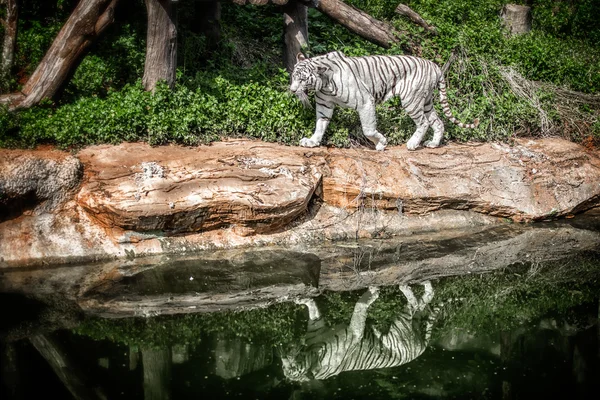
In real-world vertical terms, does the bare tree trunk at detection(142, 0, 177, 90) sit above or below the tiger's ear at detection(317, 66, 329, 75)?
above

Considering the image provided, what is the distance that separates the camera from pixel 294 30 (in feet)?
29.7

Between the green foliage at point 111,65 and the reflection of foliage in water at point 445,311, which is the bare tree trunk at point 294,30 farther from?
the reflection of foliage in water at point 445,311

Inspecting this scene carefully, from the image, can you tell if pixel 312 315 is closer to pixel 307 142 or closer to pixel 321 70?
pixel 307 142

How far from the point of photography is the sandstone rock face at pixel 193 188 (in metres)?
6.96

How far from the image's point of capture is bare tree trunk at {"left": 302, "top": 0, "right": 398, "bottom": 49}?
384 inches

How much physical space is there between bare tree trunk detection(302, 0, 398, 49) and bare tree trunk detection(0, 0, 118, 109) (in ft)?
10.6

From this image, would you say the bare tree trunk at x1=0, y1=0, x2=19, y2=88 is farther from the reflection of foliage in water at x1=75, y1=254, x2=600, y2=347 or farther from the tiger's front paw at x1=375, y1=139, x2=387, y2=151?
the tiger's front paw at x1=375, y1=139, x2=387, y2=151

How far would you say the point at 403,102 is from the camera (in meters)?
8.59

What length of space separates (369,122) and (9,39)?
4470 millimetres

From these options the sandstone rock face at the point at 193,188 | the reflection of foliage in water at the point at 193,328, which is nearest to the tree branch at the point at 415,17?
the sandstone rock face at the point at 193,188

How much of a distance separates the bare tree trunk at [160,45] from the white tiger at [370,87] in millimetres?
1500

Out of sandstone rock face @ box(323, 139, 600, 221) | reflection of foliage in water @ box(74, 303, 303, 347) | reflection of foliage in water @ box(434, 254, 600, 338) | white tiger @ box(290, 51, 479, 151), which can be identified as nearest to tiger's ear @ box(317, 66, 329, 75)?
white tiger @ box(290, 51, 479, 151)

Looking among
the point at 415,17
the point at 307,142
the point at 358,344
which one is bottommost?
the point at 358,344

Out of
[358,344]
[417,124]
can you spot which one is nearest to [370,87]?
[417,124]
